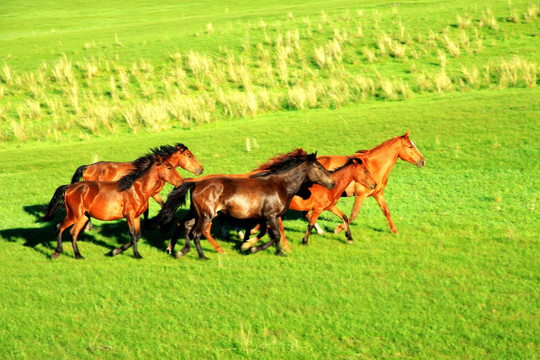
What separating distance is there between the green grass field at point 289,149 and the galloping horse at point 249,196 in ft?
2.38

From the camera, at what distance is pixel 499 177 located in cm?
1647

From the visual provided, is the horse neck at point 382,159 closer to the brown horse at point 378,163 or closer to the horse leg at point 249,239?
the brown horse at point 378,163

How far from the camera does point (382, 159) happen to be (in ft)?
44.4

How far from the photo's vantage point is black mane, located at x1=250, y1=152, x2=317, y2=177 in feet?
39.3

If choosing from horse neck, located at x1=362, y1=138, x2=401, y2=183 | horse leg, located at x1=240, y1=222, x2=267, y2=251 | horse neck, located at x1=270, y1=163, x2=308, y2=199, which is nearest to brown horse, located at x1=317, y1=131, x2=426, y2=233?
horse neck, located at x1=362, y1=138, x2=401, y2=183

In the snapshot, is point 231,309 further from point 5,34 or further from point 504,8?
point 5,34

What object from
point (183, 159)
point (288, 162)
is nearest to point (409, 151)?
point (288, 162)

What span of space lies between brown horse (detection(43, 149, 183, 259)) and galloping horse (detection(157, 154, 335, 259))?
49 cm

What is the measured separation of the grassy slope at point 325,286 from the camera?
8367 millimetres

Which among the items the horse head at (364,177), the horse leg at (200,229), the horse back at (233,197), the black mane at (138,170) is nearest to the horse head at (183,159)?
the black mane at (138,170)

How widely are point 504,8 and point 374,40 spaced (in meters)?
7.71

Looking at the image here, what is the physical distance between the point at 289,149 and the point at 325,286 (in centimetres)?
1049

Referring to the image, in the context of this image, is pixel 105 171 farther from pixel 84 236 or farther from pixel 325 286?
pixel 325 286

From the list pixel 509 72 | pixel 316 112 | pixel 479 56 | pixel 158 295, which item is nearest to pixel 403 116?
pixel 316 112
